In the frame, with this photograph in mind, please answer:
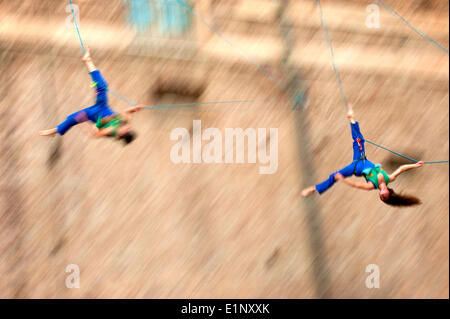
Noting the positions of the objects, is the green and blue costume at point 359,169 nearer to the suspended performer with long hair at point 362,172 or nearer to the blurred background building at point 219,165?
the suspended performer with long hair at point 362,172

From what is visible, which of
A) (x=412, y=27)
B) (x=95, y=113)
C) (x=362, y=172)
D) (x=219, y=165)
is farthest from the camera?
(x=412, y=27)

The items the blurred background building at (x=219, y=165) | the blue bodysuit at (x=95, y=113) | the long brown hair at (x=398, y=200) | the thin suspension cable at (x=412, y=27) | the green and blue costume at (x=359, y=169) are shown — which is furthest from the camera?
the thin suspension cable at (x=412, y=27)

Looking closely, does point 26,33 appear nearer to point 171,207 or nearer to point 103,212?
point 103,212

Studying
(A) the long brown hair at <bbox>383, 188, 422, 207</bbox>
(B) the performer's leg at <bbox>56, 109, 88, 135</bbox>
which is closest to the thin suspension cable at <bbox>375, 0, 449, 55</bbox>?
(A) the long brown hair at <bbox>383, 188, 422, 207</bbox>

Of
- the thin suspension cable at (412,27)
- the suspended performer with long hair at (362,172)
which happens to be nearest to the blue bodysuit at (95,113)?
the suspended performer with long hair at (362,172)

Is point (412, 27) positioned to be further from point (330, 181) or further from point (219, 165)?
point (330, 181)

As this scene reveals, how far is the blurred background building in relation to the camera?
7055 millimetres

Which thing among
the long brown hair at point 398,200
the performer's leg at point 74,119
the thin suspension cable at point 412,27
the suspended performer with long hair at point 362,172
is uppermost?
the thin suspension cable at point 412,27

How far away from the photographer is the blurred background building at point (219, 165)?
7.05 m

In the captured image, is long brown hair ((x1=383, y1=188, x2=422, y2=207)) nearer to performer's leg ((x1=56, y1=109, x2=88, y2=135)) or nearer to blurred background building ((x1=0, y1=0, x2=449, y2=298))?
blurred background building ((x1=0, y1=0, x2=449, y2=298))

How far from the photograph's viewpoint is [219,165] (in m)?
7.62

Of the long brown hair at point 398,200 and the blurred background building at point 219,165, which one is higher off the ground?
the blurred background building at point 219,165

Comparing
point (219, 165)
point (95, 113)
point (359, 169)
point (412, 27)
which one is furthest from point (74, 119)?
point (412, 27)

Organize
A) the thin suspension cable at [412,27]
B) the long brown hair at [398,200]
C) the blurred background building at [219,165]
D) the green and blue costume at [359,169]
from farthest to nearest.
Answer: the thin suspension cable at [412,27]
the blurred background building at [219,165]
the long brown hair at [398,200]
the green and blue costume at [359,169]
